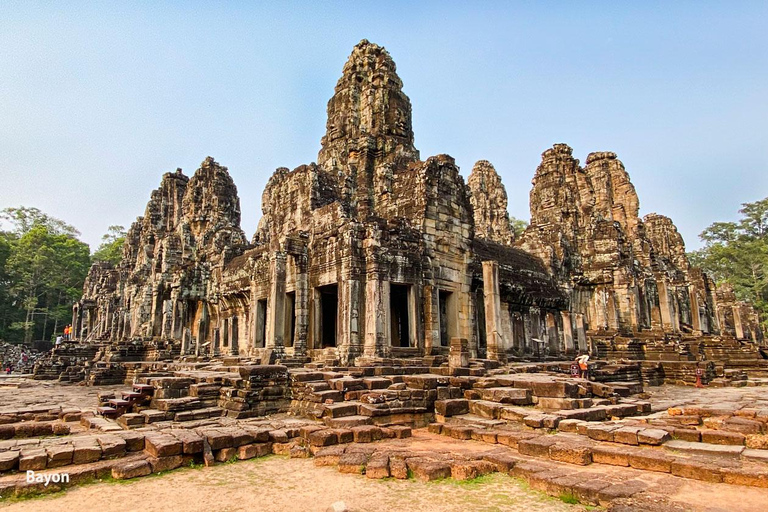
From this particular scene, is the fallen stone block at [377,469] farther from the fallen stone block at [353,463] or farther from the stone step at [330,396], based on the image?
the stone step at [330,396]

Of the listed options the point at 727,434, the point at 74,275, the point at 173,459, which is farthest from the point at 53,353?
the point at 74,275

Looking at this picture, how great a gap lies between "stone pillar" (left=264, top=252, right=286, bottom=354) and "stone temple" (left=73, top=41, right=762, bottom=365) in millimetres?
35

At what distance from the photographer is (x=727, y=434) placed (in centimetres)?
599

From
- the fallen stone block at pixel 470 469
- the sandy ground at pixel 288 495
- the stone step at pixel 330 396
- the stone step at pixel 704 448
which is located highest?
the stone step at pixel 330 396

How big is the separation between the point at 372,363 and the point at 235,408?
3699 millimetres

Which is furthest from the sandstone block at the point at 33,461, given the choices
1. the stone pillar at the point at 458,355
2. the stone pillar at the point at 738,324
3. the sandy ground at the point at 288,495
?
the stone pillar at the point at 738,324

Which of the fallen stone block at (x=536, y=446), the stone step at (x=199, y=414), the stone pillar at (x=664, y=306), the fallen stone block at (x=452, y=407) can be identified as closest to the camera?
the fallen stone block at (x=536, y=446)

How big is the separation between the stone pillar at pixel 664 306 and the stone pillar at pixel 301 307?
20.9 meters

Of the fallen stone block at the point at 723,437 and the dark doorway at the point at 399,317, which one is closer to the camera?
the fallen stone block at the point at 723,437

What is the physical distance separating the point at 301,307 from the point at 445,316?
4.46m

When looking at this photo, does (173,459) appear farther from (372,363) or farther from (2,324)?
(2,324)

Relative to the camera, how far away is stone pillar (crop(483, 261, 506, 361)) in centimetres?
1380

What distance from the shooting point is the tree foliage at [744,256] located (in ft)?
148

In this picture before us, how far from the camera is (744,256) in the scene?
159 feet
